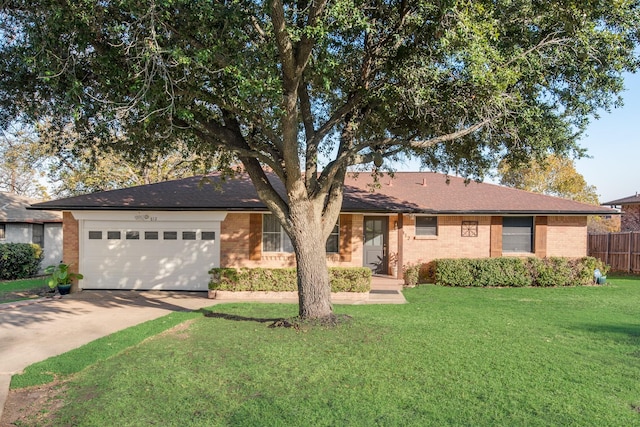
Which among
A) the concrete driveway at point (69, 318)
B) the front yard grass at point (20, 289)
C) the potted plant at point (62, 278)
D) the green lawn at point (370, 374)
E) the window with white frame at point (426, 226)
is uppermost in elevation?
the window with white frame at point (426, 226)

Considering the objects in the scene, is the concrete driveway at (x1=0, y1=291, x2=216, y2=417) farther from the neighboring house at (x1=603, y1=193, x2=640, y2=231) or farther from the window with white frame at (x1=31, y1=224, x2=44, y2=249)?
the neighboring house at (x1=603, y1=193, x2=640, y2=231)

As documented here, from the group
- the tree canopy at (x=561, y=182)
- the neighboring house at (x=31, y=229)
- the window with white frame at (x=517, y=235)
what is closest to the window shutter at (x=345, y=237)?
the window with white frame at (x=517, y=235)

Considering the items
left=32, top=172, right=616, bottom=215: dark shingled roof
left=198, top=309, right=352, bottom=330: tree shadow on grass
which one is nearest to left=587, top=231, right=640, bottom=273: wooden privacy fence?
left=32, top=172, right=616, bottom=215: dark shingled roof

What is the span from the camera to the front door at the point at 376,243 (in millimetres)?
17422

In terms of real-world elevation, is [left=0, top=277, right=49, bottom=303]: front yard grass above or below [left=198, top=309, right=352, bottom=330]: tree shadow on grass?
below

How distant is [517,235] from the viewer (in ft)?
58.9

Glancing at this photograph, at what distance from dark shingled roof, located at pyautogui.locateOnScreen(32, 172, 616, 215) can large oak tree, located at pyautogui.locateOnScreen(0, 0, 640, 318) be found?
454 centimetres

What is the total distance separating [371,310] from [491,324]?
2.90 m

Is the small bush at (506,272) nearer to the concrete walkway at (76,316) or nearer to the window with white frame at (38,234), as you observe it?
the concrete walkway at (76,316)

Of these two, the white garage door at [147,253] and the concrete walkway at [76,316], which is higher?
the white garage door at [147,253]

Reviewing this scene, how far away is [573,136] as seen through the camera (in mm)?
9406

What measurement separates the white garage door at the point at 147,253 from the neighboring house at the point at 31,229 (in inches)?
343

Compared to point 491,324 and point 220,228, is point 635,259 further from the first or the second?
point 220,228

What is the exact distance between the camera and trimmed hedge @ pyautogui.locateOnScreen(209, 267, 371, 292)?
14.0 metres
